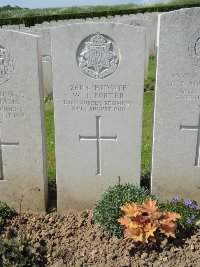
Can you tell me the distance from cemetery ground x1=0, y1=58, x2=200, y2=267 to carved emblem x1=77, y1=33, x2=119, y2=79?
5.09ft

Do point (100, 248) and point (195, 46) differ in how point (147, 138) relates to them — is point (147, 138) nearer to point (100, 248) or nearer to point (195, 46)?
point (195, 46)

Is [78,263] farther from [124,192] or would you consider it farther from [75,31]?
[75,31]

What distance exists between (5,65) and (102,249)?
2.02 meters

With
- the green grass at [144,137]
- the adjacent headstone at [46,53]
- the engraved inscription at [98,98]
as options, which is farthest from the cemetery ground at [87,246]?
the adjacent headstone at [46,53]

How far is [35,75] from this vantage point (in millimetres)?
3947

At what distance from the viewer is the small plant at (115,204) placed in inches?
151

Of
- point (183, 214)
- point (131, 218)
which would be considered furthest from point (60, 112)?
point (183, 214)

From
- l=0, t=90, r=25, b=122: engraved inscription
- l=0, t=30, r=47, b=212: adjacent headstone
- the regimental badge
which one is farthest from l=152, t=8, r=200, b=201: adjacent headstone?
l=0, t=90, r=25, b=122: engraved inscription

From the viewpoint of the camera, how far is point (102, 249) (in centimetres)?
376

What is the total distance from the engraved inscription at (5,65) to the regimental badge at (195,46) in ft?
5.82

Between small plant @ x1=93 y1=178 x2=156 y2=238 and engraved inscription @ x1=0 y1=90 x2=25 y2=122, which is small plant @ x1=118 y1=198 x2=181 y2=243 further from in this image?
engraved inscription @ x1=0 y1=90 x2=25 y2=122

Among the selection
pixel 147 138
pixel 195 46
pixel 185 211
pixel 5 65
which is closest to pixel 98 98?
pixel 5 65

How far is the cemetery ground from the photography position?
3.59 metres

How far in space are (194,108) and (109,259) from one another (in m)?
1.74
